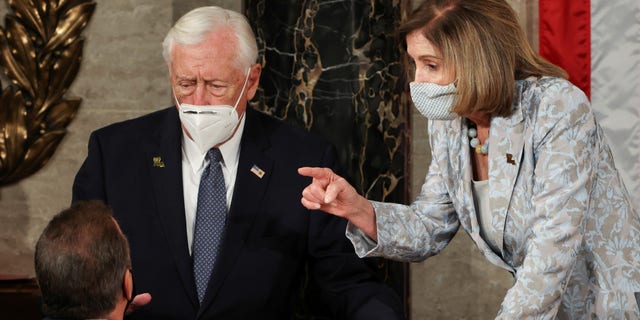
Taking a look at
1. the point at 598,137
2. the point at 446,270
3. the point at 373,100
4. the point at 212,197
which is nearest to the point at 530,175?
the point at 598,137

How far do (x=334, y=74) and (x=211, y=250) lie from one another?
1.35 meters

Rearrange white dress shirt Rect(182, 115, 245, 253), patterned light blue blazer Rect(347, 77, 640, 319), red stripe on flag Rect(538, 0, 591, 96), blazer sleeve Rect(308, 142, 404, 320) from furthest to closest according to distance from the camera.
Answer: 1. red stripe on flag Rect(538, 0, 591, 96)
2. white dress shirt Rect(182, 115, 245, 253)
3. blazer sleeve Rect(308, 142, 404, 320)
4. patterned light blue blazer Rect(347, 77, 640, 319)

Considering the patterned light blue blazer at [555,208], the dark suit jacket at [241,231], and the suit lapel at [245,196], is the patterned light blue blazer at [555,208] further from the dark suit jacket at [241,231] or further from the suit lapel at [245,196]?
the suit lapel at [245,196]

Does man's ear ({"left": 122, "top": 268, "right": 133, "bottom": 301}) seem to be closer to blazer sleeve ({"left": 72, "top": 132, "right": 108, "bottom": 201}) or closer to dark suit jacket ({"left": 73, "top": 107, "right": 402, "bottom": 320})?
dark suit jacket ({"left": 73, "top": 107, "right": 402, "bottom": 320})

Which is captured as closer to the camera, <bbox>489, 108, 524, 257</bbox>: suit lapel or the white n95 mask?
<bbox>489, 108, 524, 257</bbox>: suit lapel

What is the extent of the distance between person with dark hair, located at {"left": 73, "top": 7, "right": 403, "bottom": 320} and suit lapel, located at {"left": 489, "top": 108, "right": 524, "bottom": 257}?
0.63 metres

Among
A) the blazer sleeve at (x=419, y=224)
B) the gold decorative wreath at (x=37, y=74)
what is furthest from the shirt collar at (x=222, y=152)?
the gold decorative wreath at (x=37, y=74)

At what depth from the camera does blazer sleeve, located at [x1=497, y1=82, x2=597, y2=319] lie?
2.70 meters

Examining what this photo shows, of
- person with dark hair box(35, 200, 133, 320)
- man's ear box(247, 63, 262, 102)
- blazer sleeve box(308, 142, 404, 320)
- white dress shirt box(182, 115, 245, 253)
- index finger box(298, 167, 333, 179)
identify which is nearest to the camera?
person with dark hair box(35, 200, 133, 320)

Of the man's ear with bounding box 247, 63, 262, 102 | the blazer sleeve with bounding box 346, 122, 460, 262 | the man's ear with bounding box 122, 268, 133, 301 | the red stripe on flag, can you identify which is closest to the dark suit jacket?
the man's ear with bounding box 247, 63, 262, 102

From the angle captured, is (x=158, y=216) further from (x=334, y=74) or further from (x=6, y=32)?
(x=6, y=32)

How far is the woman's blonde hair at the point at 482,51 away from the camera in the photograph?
9.39 feet

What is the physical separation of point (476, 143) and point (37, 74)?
9.53 ft

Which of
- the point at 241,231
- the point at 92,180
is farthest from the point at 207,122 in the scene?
the point at 92,180
